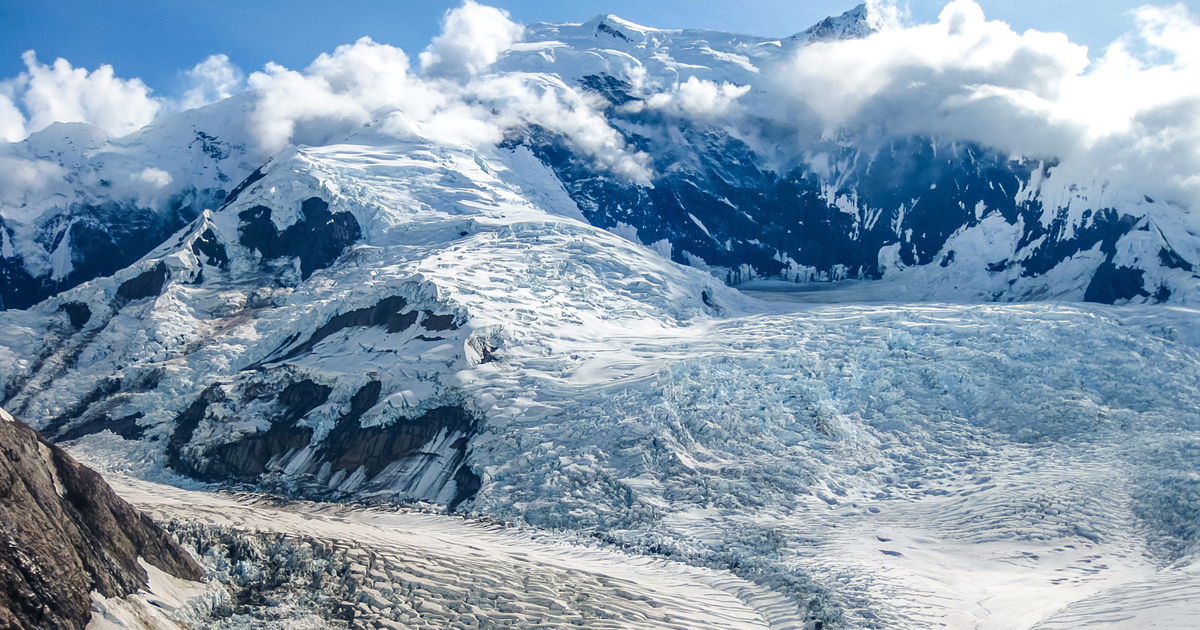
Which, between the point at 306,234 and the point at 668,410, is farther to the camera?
the point at 306,234

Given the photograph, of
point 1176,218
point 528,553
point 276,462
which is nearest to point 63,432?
point 276,462

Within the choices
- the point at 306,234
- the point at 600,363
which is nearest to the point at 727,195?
the point at 306,234

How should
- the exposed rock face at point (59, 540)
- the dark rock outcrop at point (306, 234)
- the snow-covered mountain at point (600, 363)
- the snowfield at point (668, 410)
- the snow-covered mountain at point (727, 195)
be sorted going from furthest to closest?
the snow-covered mountain at point (727, 195)
the dark rock outcrop at point (306, 234)
the snow-covered mountain at point (600, 363)
the snowfield at point (668, 410)
the exposed rock face at point (59, 540)

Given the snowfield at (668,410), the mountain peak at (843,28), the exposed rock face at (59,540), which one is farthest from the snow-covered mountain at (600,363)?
the mountain peak at (843,28)

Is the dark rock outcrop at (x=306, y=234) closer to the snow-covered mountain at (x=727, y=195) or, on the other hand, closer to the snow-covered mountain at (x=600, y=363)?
the snow-covered mountain at (x=600, y=363)

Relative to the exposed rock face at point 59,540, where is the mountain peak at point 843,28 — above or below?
above

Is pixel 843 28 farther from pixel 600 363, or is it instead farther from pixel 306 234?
pixel 600 363
